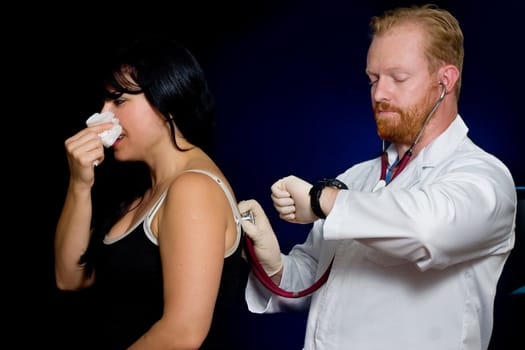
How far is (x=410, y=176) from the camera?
5.58 feet

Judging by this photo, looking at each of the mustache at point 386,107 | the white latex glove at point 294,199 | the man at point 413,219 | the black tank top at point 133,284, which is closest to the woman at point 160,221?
the black tank top at point 133,284

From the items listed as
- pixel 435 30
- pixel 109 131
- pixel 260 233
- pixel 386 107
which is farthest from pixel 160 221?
pixel 435 30

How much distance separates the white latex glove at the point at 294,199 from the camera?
1526 mm

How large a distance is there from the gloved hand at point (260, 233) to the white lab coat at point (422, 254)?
0.47 feet

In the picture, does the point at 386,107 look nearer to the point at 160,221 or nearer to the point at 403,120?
the point at 403,120

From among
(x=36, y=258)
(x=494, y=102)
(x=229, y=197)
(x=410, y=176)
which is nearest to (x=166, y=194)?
(x=229, y=197)

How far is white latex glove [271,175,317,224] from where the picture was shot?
1.53m

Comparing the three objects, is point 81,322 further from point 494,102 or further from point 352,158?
point 494,102

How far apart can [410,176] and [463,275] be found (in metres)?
0.30

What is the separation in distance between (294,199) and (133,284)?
1.40ft

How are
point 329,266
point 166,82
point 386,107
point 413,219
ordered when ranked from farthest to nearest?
point 329,266 → point 386,107 → point 166,82 → point 413,219

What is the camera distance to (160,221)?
4.49 ft

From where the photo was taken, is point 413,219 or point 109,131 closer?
point 413,219

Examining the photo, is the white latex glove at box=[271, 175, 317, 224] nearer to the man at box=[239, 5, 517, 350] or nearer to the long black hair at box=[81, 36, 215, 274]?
the man at box=[239, 5, 517, 350]
